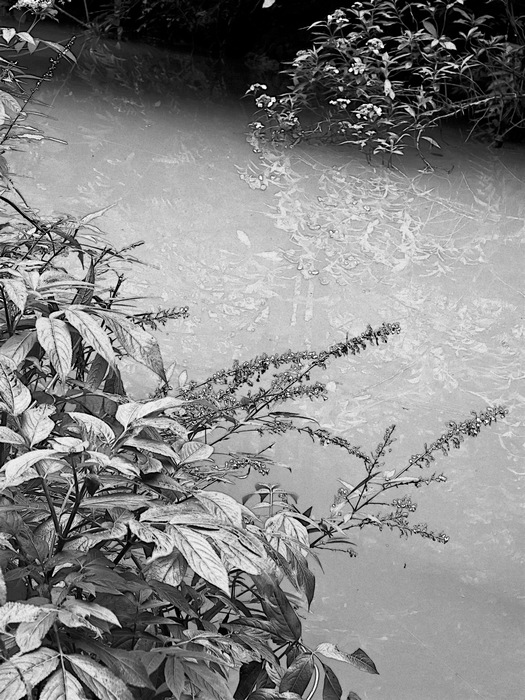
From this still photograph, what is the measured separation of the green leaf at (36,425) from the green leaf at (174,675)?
8.1 inches

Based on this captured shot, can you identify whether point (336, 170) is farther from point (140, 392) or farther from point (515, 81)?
point (140, 392)

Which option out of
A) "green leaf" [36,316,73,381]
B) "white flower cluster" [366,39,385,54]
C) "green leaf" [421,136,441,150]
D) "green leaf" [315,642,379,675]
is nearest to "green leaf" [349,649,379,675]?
"green leaf" [315,642,379,675]

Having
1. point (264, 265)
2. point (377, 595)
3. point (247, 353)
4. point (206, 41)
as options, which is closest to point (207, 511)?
point (377, 595)

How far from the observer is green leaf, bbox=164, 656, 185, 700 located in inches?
25.2

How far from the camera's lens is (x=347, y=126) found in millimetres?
3811

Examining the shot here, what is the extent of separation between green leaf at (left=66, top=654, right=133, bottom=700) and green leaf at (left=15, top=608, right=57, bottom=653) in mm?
29

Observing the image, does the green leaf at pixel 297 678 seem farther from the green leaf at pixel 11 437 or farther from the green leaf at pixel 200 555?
the green leaf at pixel 11 437

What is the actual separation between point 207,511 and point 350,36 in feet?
12.1

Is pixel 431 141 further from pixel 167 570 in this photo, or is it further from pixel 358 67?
pixel 167 570

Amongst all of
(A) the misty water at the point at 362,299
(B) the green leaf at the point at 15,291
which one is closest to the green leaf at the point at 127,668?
(B) the green leaf at the point at 15,291

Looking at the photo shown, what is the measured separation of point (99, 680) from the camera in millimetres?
562

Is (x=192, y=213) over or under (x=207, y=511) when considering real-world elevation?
under

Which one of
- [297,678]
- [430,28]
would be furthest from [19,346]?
[430,28]

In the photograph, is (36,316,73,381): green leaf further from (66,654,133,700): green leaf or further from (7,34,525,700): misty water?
(7,34,525,700): misty water
